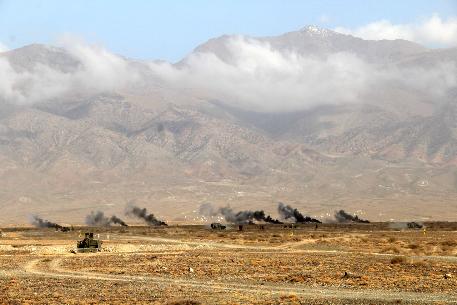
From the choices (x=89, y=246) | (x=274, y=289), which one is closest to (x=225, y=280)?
(x=274, y=289)

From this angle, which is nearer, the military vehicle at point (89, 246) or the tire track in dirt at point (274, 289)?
the tire track in dirt at point (274, 289)

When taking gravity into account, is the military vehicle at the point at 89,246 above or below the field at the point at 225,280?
above

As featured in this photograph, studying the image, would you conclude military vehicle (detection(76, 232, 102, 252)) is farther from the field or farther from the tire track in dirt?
the tire track in dirt

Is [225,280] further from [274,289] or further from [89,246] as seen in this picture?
→ [89,246]

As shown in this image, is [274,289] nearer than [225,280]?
Yes

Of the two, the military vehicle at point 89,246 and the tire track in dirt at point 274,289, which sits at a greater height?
the military vehicle at point 89,246

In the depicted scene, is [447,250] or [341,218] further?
[341,218]

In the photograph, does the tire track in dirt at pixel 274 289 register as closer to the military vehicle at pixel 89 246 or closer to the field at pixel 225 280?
the field at pixel 225 280

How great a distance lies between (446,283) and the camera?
1420 inches

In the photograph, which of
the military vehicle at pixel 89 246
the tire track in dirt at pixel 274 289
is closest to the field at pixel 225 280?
the tire track in dirt at pixel 274 289

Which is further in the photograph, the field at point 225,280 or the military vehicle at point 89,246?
the military vehicle at point 89,246

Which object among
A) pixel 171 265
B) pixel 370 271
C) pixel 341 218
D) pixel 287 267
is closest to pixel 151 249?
pixel 171 265

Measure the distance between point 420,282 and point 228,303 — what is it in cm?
1170

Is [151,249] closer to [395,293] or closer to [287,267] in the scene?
[287,267]
